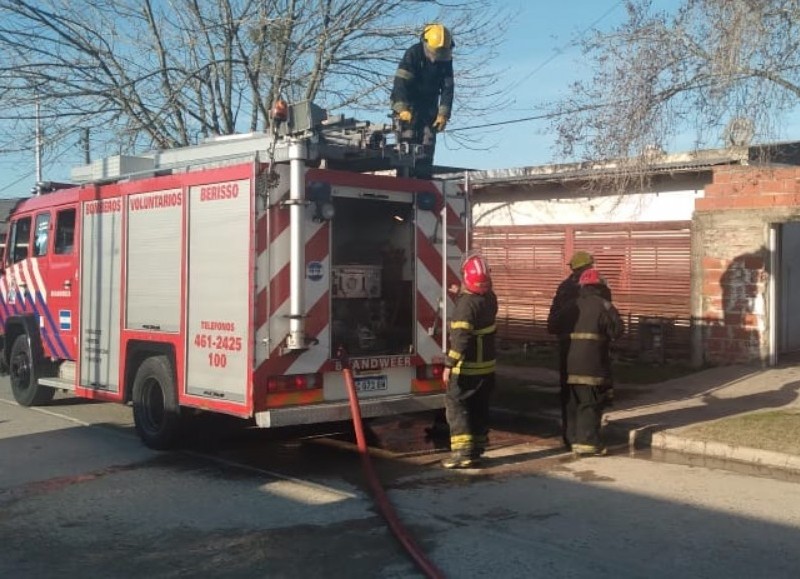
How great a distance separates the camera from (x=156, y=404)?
9.00 m

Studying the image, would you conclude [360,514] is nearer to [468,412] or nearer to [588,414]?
[468,412]

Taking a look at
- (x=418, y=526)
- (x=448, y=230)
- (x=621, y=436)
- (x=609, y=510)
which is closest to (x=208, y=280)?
(x=448, y=230)

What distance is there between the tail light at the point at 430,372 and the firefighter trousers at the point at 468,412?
67cm

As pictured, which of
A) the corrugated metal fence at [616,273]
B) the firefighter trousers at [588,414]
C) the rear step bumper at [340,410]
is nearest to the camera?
the rear step bumper at [340,410]

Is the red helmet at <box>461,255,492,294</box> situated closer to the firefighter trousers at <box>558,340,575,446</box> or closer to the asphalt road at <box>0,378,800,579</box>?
the firefighter trousers at <box>558,340,575,446</box>

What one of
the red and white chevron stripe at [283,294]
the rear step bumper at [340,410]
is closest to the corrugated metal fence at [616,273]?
the rear step bumper at [340,410]

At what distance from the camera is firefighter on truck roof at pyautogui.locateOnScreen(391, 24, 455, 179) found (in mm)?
9508

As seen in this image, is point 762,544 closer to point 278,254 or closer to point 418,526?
point 418,526

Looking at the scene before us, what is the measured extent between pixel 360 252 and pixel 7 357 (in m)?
5.84

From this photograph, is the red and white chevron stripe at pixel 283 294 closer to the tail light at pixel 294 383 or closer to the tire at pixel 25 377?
the tail light at pixel 294 383

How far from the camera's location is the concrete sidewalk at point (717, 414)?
336 inches

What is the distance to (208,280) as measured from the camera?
8.11 meters

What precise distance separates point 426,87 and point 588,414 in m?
3.99

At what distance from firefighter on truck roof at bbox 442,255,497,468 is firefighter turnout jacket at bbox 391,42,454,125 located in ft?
7.66
